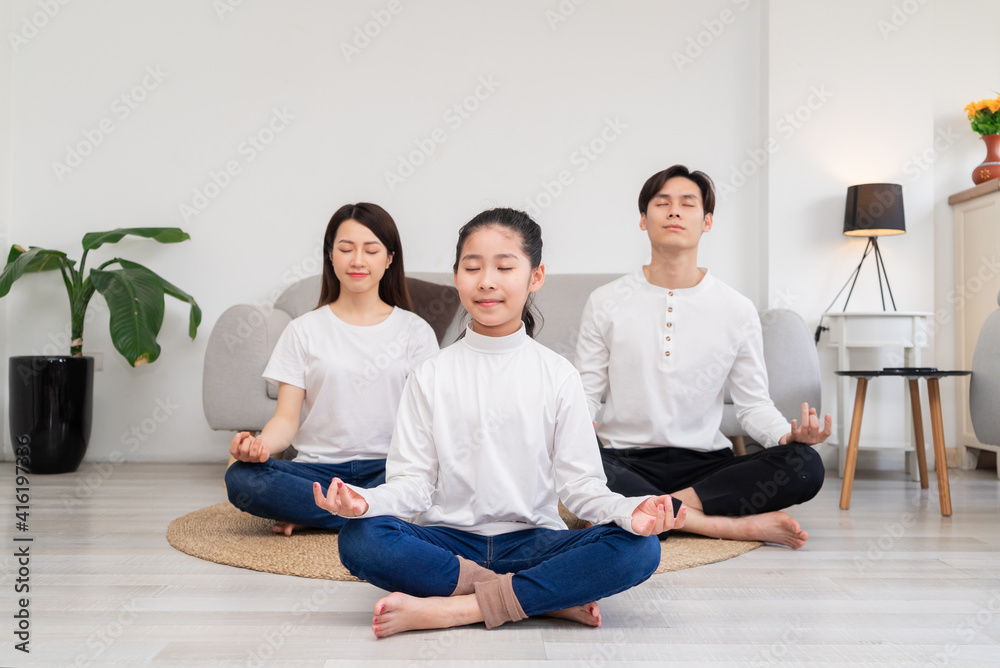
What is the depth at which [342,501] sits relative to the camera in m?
1.07

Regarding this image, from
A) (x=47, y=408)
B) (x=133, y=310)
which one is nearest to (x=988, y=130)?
(x=133, y=310)

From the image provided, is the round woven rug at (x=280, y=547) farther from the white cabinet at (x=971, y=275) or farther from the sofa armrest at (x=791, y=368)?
the white cabinet at (x=971, y=275)

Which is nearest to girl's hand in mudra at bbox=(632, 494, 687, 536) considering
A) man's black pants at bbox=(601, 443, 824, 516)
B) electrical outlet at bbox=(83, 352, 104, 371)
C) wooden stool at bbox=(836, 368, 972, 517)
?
man's black pants at bbox=(601, 443, 824, 516)

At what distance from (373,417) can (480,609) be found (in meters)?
0.76

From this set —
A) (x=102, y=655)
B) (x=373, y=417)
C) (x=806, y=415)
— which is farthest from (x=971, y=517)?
(x=102, y=655)

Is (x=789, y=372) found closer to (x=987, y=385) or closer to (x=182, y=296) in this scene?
(x=987, y=385)

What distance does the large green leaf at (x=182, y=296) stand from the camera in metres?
2.97

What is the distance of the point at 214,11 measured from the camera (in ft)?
10.7

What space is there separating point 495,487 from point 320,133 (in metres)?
2.42

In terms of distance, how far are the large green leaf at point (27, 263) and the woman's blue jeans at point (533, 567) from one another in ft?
7.69

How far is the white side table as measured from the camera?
2.80 metres

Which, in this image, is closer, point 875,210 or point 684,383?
point 684,383

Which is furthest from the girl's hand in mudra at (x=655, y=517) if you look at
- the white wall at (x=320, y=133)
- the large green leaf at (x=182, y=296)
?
the large green leaf at (x=182, y=296)

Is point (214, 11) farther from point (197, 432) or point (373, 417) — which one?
point (373, 417)
